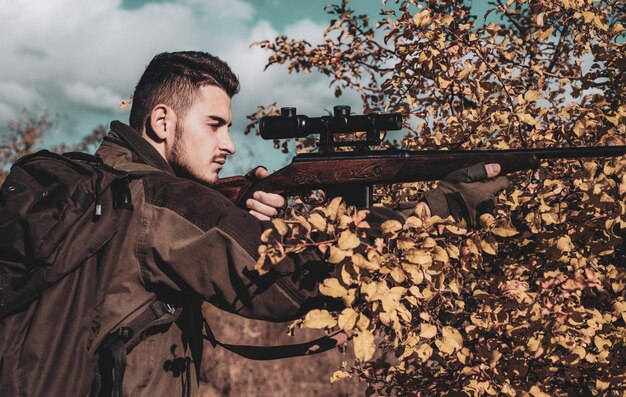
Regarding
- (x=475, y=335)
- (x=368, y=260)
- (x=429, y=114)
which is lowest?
(x=475, y=335)

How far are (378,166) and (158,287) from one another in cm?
118

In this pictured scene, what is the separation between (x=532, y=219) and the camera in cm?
305

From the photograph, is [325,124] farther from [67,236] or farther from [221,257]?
[67,236]

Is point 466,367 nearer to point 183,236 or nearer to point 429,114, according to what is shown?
point 183,236

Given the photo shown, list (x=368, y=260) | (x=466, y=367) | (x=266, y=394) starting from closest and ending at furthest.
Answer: (x=368, y=260)
(x=466, y=367)
(x=266, y=394)

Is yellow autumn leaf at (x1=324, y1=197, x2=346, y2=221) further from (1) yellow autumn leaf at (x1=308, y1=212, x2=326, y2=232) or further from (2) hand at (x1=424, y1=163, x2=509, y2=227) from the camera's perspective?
(2) hand at (x1=424, y1=163, x2=509, y2=227)

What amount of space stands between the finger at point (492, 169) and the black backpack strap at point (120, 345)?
4.93ft

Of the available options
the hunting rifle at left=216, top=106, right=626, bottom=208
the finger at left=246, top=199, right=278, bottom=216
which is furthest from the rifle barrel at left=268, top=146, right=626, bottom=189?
the finger at left=246, top=199, right=278, bottom=216

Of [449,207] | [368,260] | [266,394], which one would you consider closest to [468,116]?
[449,207]

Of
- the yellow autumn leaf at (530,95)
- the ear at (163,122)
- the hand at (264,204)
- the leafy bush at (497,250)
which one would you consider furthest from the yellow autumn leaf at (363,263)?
the yellow autumn leaf at (530,95)

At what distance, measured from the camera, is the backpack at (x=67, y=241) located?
219cm

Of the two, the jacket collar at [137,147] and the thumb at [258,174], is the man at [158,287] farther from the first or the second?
the thumb at [258,174]

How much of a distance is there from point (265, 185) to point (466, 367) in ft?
4.26

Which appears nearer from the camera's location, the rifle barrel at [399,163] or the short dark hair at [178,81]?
the rifle barrel at [399,163]
